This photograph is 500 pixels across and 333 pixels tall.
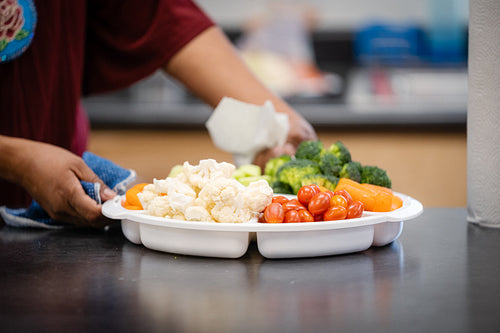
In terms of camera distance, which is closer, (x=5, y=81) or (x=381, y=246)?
(x=381, y=246)

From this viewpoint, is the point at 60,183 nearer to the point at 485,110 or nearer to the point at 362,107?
the point at 485,110

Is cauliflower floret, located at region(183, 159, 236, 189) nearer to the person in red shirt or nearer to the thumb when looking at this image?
the thumb

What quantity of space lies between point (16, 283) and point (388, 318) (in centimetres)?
47

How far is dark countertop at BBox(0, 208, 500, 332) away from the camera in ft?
2.06

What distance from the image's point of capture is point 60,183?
1.04m

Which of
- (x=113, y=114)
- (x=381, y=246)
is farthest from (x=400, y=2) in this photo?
A: (x=381, y=246)

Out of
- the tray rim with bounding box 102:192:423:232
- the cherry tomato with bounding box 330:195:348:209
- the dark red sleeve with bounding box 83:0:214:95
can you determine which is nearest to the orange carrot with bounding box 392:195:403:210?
the tray rim with bounding box 102:192:423:232

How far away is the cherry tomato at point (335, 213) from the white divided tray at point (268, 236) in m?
0.02

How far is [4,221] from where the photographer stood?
3.99ft

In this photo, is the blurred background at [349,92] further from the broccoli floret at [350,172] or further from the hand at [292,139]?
the broccoli floret at [350,172]

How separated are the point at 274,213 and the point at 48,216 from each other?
1.69 ft

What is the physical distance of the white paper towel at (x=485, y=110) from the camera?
42.9 inches

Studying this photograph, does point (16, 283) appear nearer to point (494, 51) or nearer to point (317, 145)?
point (317, 145)

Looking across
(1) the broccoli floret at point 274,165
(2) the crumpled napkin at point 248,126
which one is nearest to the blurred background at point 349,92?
(2) the crumpled napkin at point 248,126
